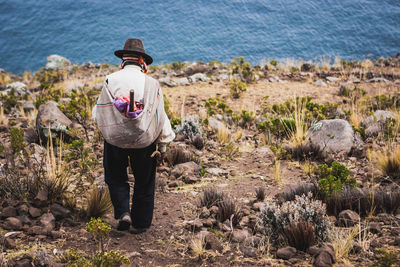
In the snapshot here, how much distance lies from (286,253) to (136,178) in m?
1.70

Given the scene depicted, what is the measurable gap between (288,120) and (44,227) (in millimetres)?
4795

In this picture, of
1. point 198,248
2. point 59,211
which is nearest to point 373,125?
point 198,248

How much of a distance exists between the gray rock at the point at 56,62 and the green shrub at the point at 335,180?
18.5 metres

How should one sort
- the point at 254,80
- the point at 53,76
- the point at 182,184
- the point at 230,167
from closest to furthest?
the point at 182,184
the point at 230,167
the point at 254,80
the point at 53,76

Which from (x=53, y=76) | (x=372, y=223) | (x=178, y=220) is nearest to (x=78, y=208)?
(x=178, y=220)

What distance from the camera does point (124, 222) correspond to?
11.0 ft

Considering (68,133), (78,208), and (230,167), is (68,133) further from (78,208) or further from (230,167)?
(230,167)

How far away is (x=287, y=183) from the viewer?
Answer: 15.7ft

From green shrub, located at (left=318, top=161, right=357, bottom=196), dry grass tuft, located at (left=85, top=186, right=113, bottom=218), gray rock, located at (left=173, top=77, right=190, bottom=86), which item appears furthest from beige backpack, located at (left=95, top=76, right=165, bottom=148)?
gray rock, located at (left=173, top=77, right=190, bottom=86)

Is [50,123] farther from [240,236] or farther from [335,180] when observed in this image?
[335,180]

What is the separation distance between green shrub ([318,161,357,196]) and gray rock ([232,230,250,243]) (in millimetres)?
1197

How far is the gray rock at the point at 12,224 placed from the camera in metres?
3.23

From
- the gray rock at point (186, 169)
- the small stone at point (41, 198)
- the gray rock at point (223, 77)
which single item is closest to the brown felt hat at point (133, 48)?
the small stone at point (41, 198)

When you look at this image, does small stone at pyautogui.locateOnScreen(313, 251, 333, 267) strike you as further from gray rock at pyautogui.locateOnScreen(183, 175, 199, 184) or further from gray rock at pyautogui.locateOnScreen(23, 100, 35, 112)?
gray rock at pyautogui.locateOnScreen(23, 100, 35, 112)
